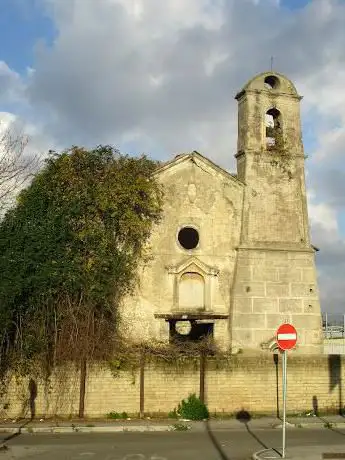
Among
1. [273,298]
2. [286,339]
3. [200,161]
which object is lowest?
[286,339]

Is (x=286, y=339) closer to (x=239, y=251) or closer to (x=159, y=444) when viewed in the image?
(x=159, y=444)

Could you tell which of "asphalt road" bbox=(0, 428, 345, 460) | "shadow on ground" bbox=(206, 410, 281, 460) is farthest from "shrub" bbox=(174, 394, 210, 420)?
"asphalt road" bbox=(0, 428, 345, 460)

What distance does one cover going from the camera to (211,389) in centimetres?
1953

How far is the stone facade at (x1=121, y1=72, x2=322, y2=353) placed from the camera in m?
22.9

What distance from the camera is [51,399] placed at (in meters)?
18.4

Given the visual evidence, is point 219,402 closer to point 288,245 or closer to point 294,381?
point 294,381

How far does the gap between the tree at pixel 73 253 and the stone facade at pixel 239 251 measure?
1.12 m

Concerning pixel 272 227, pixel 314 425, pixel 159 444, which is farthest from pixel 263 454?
pixel 272 227

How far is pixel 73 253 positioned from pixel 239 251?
7.01 metres

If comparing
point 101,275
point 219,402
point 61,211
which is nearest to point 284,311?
point 219,402

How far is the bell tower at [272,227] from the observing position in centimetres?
2325

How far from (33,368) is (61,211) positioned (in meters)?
5.65

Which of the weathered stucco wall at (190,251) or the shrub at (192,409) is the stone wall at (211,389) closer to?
the shrub at (192,409)

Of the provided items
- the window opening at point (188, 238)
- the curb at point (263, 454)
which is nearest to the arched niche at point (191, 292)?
the window opening at point (188, 238)
